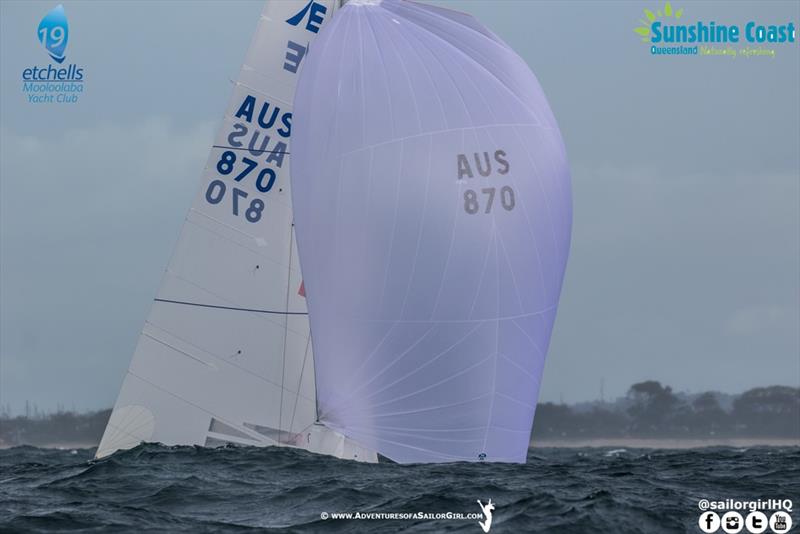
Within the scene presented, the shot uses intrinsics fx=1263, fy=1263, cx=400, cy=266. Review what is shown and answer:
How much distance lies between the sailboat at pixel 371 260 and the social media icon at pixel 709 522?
171 inches

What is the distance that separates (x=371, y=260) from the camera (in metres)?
15.6

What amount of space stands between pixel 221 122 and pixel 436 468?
18.9 ft

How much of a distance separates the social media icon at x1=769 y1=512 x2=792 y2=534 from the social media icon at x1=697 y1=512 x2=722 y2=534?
475mm

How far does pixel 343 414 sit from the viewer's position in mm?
15836

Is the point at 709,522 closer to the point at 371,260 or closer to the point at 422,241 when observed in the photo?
the point at 422,241

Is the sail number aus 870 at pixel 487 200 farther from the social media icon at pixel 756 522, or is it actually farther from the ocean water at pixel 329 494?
the social media icon at pixel 756 522

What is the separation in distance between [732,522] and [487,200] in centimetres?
560

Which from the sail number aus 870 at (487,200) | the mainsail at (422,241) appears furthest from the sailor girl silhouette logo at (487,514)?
the sail number aus 870 at (487,200)

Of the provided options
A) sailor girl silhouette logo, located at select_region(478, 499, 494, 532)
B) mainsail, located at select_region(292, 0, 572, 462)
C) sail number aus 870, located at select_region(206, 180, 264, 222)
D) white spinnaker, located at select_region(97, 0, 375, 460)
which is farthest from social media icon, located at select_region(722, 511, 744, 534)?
sail number aus 870, located at select_region(206, 180, 264, 222)

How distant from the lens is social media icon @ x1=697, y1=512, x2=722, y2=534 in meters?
11.2

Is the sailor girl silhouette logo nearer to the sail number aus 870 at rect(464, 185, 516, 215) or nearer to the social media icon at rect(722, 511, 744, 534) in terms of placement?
the social media icon at rect(722, 511, 744, 534)

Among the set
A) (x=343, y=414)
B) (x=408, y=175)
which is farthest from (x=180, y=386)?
(x=408, y=175)

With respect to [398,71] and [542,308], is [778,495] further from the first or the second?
[398,71]

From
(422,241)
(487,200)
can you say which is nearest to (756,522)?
(422,241)
